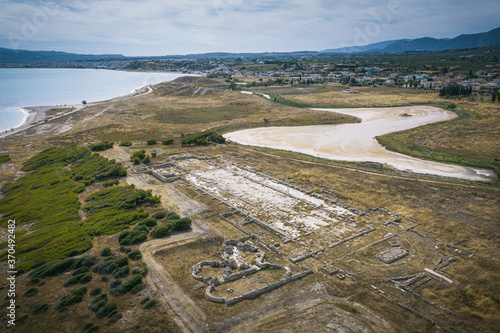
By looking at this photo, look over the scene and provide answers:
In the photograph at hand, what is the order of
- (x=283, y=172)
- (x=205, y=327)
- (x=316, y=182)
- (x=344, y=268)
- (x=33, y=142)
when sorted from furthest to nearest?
(x=33, y=142) → (x=283, y=172) → (x=316, y=182) → (x=344, y=268) → (x=205, y=327)

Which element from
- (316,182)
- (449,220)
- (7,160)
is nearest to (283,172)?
(316,182)

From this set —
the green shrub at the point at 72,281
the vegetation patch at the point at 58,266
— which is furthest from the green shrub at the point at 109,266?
the green shrub at the point at 72,281

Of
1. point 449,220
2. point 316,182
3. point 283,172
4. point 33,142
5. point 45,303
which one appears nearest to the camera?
point 45,303

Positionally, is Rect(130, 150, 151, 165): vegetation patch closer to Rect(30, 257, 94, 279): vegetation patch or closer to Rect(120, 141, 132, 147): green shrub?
Rect(120, 141, 132, 147): green shrub

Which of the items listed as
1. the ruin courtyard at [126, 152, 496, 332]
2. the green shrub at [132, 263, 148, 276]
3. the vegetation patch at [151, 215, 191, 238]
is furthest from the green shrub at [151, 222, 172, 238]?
the green shrub at [132, 263, 148, 276]

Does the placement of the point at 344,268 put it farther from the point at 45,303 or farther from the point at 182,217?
the point at 45,303
